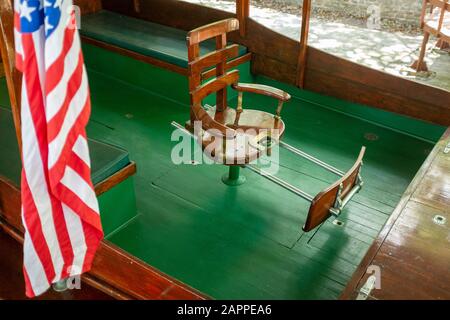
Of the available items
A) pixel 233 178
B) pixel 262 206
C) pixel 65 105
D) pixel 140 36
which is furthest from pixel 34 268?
pixel 140 36

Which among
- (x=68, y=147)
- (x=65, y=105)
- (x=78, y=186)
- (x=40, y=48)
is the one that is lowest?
(x=78, y=186)

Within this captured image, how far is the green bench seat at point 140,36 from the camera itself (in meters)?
4.30

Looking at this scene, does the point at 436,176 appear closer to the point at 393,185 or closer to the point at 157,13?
the point at 393,185

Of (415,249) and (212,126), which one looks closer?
(415,249)

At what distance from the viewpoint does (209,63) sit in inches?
113

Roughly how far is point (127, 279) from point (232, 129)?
43.5 inches

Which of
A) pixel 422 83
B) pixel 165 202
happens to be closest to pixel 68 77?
pixel 165 202

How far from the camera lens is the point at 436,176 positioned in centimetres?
248

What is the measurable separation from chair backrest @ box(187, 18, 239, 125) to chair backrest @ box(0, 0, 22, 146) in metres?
1.08

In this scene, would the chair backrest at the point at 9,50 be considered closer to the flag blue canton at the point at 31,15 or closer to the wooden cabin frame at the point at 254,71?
the wooden cabin frame at the point at 254,71

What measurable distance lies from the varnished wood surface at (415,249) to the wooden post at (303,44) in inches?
74.2

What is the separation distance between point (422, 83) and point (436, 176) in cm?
129

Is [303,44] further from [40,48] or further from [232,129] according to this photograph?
[40,48]

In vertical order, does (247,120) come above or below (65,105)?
below
